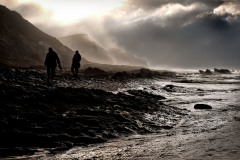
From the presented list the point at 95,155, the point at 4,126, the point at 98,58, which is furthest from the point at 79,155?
the point at 98,58

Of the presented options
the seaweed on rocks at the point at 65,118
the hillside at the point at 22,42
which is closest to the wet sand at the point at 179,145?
the seaweed on rocks at the point at 65,118

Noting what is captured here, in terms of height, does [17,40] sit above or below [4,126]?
above

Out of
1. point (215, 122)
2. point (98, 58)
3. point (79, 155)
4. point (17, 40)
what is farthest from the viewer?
point (98, 58)

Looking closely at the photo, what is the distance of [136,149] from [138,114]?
5152mm

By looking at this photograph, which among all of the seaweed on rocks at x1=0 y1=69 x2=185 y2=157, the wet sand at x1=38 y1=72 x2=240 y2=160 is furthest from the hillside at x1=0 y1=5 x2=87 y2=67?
the wet sand at x1=38 y1=72 x2=240 y2=160

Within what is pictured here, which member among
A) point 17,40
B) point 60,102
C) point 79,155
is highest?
point 17,40

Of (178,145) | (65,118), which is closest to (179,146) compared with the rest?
(178,145)

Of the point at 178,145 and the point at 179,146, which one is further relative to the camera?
the point at 178,145

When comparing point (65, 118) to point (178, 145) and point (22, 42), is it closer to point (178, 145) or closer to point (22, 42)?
point (178, 145)

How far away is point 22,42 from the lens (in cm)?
8994

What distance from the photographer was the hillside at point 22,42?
81613mm

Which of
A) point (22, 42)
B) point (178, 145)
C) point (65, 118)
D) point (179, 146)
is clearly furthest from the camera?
point (22, 42)

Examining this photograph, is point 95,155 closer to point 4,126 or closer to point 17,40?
point 4,126

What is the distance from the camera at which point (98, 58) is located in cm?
19988
